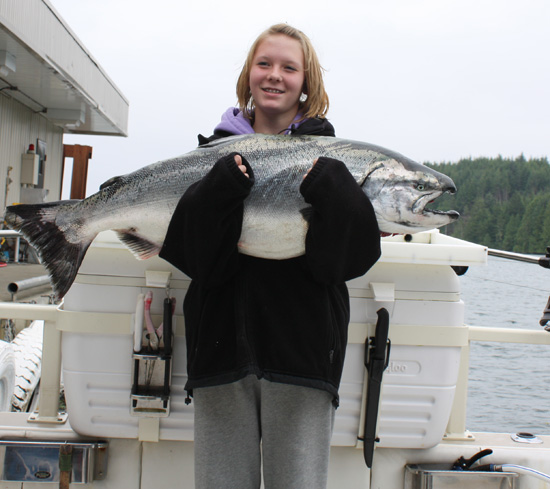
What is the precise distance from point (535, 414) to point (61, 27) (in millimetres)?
11669

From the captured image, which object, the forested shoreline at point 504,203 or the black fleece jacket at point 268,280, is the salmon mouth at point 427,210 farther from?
the forested shoreline at point 504,203

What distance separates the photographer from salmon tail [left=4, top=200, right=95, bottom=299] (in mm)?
2318

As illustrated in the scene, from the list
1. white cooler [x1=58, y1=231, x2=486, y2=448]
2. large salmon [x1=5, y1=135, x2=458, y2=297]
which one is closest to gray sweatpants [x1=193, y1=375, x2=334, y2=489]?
large salmon [x1=5, y1=135, x2=458, y2=297]

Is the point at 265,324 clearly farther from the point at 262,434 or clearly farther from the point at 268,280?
the point at 262,434

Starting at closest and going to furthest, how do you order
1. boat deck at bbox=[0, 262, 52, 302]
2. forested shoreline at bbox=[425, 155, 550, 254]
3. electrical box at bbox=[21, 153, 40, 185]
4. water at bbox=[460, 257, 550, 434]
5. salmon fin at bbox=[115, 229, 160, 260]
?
1. salmon fin at bbox=[115, 229, 160, 260]
2. boat deck at bbox=[0, 262, 52, 302]
3. water at bbox=[460, 257, 550, 434]
4. electrical box at bbox=[21, 153, 40, 185]
5. forested shoreline at bbox=[425, 155, 550, 254]

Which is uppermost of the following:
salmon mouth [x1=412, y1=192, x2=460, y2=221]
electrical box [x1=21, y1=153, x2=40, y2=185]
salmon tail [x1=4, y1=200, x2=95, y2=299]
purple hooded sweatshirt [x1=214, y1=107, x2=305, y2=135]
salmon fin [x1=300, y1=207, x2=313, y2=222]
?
electrical box [x1=21, y1=153, x2=40, y2=185]

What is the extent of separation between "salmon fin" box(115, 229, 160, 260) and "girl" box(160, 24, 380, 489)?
0.42ft

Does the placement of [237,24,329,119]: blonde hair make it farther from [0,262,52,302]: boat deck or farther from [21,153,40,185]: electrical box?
[21,153,40,185]: electrical box

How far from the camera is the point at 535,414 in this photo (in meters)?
9.87

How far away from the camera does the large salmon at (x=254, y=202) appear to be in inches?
83.0

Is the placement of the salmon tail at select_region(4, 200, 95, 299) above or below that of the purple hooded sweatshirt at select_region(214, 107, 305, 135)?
below

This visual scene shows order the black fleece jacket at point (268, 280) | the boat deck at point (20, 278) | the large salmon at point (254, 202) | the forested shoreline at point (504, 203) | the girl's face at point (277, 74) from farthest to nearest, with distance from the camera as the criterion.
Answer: the forested shoreline at point (504, 203) → the boat deck at point (20, 278) → the girl's face at point (277, 74) → the large salmon at point (254, 202) → the black fleece jacket at point (268, 280)

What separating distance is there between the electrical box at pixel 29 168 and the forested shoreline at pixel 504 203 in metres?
35.8

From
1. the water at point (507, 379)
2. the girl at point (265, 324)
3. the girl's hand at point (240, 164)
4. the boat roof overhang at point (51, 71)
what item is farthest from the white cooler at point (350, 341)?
the boat roof overhang at point (51, 71)
